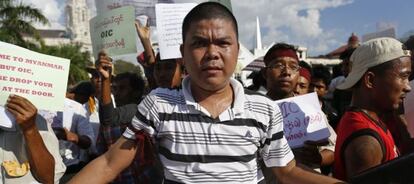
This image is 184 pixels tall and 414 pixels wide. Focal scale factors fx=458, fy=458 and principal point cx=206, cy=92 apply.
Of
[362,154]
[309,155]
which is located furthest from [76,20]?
[362,154]

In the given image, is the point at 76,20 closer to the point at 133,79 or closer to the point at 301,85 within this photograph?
the point at 133,79

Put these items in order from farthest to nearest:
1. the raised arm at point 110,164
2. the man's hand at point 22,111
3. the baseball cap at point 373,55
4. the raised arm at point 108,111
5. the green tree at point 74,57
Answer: the green tree at point 74,57
the raised arm at point 108,111
the man's hand at point 22,111
the baseball cap at point 373,55
the raised arm at point 110,164

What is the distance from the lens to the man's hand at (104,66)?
11.6 feet

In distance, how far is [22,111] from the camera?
89.9 inches

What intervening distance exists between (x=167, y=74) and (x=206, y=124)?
1.86 metres

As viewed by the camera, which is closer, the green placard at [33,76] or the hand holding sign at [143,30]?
the green placard at [33,76]

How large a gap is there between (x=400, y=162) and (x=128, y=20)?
2.73m

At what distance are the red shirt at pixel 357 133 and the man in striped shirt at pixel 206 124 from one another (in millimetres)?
297

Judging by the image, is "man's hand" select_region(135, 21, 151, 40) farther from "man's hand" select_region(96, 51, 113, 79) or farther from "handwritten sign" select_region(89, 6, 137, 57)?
"man's hand" select_region(96, 51, 113, 79)

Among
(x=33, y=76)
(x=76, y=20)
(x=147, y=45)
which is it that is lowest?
(x=33, y=76)

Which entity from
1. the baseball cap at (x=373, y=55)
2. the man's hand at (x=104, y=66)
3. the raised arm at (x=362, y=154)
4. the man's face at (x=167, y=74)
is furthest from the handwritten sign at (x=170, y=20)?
the raised arm at (x=362, y=154)

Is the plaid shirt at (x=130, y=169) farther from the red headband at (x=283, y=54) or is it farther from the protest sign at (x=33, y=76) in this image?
the red headband at (x=283, y=54)

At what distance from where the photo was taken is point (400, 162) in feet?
4.85

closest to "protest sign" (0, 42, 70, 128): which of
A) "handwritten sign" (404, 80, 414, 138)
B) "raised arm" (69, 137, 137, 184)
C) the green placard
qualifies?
the green placard
